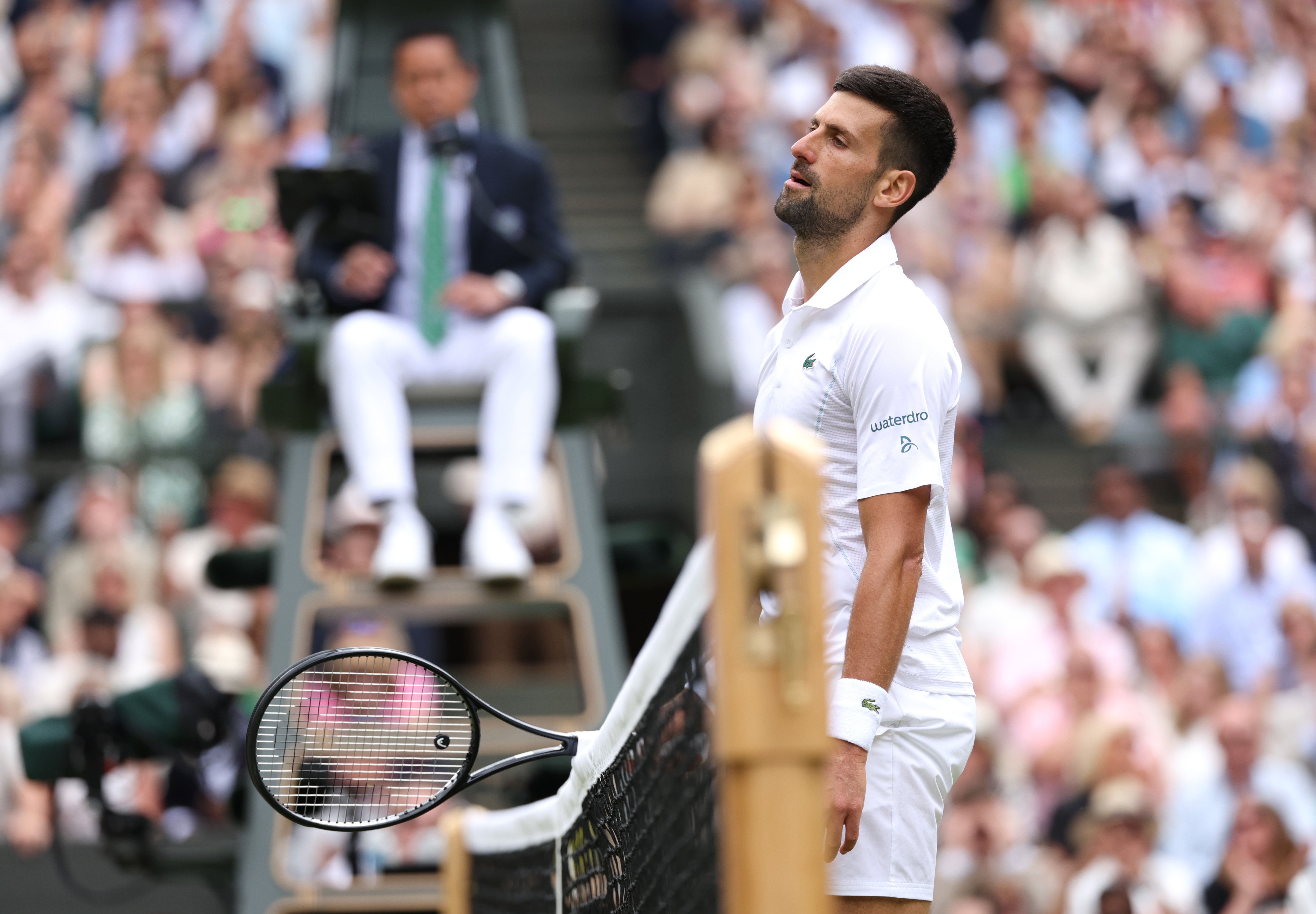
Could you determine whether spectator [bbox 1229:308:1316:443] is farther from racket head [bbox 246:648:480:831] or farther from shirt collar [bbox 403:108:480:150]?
racket head [bbox 246:648:480:831]

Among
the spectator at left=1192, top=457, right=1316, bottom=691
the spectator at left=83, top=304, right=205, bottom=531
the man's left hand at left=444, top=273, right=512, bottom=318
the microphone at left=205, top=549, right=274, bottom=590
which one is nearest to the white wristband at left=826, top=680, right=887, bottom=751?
the man's left hand at left=444, top=273, right=512, bottom=318

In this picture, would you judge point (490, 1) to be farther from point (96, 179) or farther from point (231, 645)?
point (96, 179)

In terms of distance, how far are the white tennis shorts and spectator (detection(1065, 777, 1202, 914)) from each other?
15.5 feet

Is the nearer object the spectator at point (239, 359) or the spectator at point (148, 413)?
the spectator at point (148, 413)

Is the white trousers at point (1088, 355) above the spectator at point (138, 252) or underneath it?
underneath

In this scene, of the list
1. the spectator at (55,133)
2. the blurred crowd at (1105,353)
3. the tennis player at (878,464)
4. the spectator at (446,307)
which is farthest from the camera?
the spectator at (55,133)

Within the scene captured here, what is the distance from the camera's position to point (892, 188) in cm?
290

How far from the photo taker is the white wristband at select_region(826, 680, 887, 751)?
8.38 ft

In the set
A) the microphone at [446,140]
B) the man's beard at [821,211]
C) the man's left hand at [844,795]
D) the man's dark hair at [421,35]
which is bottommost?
the man's left hand at [844,795]

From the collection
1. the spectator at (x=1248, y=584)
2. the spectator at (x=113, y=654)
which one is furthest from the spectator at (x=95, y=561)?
the spectator at (x=1248, y=584)

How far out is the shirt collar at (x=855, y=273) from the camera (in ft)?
9.36

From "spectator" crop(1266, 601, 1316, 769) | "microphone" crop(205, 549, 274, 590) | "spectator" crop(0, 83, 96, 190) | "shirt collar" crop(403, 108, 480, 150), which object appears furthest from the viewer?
"spectator" crop(0, 83, 96, 190)

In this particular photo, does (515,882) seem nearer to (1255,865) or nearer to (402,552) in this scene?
A: (402,552)

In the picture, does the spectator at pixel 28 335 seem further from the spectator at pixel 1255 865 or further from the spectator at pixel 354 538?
the spectator at pixel 1255 865
